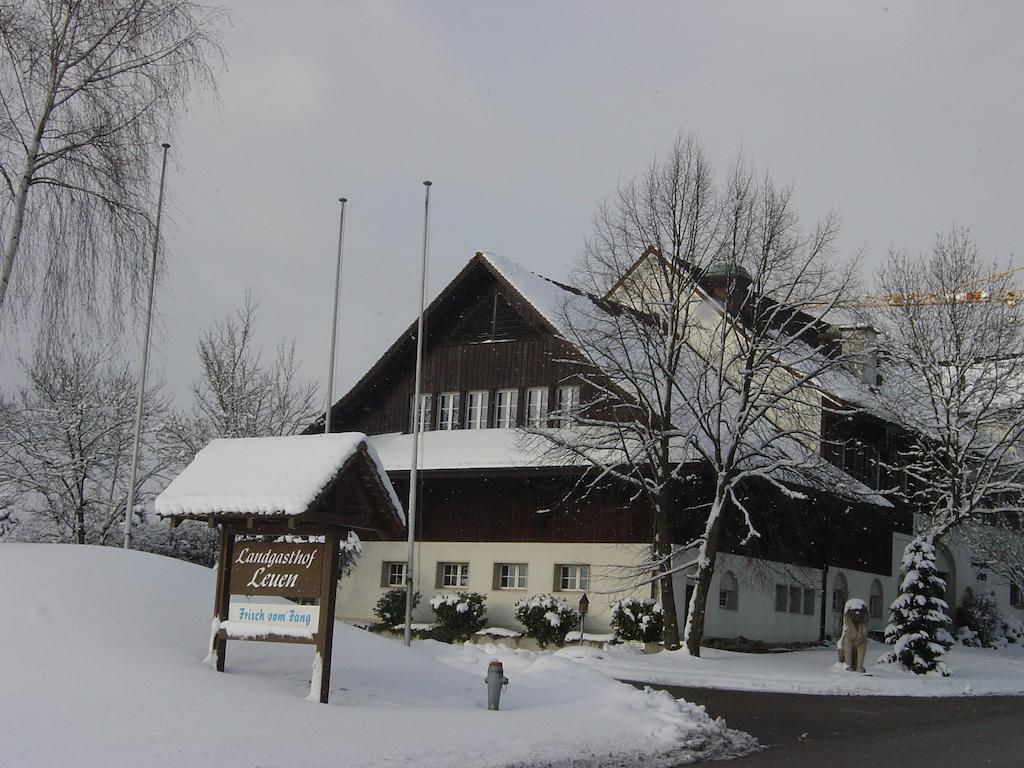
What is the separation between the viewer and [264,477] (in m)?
13.5

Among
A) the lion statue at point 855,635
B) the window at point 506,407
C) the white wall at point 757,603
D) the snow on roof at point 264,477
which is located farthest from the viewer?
the window at point 506,407

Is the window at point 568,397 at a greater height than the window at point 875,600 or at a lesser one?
greater

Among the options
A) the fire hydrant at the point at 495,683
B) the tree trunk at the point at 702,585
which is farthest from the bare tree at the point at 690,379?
the fire hydrant at the point at 495,683

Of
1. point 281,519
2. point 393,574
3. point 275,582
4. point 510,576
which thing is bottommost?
point 393,574

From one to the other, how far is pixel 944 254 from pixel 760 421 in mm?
10852

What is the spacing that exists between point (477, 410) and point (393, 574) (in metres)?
5.55

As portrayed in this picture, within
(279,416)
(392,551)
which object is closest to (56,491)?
(279,416)

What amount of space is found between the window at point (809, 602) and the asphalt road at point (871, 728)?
13.1 m

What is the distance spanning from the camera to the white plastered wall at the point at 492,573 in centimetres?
3047

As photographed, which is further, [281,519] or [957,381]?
[957,381]

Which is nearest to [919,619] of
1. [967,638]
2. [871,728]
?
[871,728]

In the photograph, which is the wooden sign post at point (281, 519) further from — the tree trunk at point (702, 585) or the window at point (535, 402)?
the window at point (535, 402)

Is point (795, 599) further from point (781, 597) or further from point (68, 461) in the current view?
point (68, 461)

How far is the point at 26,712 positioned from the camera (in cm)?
995
